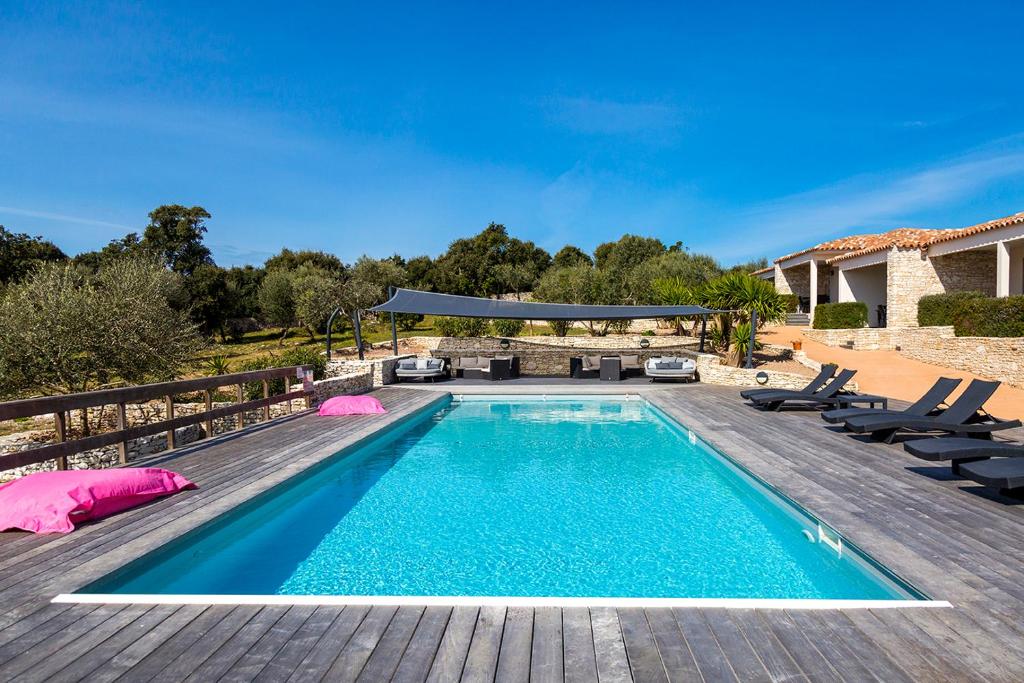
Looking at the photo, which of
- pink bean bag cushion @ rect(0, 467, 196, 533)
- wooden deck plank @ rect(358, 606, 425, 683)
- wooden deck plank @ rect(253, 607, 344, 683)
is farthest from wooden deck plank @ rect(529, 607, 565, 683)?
pink bean bag cushion @ rect(0, 467, 196, 533)

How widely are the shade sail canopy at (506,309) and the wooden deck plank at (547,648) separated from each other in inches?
497

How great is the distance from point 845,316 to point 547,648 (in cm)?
2424

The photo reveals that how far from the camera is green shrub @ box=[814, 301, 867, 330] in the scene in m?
22.5

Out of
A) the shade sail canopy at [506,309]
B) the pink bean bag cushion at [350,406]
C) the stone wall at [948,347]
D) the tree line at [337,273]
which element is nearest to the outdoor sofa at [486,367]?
the shade sail canopy at [506,309]

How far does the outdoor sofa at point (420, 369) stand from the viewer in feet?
51.2

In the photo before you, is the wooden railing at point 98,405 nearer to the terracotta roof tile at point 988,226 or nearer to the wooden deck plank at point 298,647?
the wooden deck plank at point 298,647

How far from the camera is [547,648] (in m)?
2.57

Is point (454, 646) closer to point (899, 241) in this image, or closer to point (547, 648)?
point (547, 648)

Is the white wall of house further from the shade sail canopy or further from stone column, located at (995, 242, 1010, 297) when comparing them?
the shade sail canopy

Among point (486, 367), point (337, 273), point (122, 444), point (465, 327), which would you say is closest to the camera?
point (122, 444)

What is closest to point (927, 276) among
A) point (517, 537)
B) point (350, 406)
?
point (350, 406)

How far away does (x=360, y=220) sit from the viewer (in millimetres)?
25984

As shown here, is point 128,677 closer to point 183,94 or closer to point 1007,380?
point 183,94

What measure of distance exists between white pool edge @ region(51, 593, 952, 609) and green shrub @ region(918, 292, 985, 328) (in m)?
19.0
